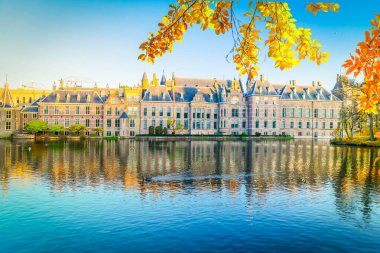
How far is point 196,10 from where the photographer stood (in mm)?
6570

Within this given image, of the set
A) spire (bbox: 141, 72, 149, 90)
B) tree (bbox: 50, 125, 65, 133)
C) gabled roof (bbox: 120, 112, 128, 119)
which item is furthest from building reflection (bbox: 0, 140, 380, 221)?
spire (bbox: 141, 72, 149, 90)

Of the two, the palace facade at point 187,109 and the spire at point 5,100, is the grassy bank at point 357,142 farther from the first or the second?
the spire at point 5,100

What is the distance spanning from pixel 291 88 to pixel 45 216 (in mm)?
84651

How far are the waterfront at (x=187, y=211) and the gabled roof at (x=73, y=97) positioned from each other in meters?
60.9

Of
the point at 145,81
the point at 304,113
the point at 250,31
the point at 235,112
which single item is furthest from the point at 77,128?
the point at 250,31

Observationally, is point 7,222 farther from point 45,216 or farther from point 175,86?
point 175,86


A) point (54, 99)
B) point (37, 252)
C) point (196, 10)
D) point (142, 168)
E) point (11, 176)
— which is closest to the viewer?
point (196, 10)

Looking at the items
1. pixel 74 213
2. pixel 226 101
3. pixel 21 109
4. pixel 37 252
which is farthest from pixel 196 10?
pixel 21 109

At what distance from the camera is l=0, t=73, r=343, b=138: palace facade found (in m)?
82.5

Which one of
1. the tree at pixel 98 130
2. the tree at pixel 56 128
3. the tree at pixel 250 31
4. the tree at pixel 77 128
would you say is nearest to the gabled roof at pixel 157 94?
the tree at pixel 98 130

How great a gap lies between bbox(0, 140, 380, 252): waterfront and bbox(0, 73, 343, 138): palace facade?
5964 centimetres

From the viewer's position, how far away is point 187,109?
3359 inches

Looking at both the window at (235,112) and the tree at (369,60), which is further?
the window at (235,112)

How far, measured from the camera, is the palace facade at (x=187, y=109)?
271ft
